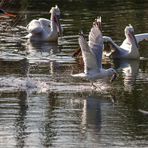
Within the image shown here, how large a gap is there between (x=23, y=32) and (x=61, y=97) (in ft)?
35.5

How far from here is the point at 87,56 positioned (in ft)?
53.6

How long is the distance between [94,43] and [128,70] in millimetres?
2165

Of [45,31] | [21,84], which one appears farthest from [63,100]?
[45,31]

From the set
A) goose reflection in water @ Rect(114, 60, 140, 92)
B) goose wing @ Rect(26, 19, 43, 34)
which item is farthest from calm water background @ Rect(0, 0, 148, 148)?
goose wing @ Rect(26, 19, 43, 34)

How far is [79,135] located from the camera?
40.2ft

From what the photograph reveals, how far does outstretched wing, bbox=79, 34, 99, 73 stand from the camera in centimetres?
1591

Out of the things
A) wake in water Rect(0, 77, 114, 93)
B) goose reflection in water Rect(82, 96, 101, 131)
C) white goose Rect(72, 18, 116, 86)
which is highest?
white goose Rect(72, 18, 116, 86)

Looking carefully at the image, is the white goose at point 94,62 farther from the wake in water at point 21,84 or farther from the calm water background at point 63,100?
the wake in water at point 21,84

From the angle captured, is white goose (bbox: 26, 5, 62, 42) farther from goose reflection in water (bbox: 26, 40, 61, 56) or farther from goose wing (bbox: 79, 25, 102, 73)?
goose wing (bbox: 79, 25, 102, 73)

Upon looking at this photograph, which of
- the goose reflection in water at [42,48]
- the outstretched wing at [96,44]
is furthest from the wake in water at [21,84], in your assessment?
the goose reflection in water at [42,48]

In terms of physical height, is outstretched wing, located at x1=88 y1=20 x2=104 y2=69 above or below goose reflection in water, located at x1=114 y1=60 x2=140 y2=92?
above

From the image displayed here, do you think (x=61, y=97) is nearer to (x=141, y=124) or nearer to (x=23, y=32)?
(x=141, y=124)

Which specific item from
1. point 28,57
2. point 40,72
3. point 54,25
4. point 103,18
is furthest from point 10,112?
point 103,18

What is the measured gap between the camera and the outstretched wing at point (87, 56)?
52.2ft
